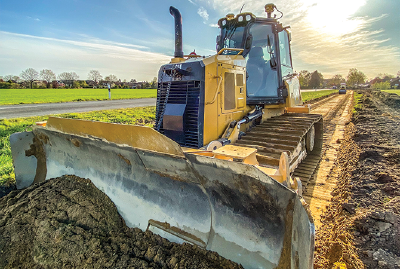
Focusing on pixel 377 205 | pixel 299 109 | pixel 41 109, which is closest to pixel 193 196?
pixel 377 205

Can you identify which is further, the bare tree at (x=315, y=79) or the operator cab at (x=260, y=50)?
the bare tree at (x=315, y=79)

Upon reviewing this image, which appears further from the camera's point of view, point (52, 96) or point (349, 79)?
point (349, 79)

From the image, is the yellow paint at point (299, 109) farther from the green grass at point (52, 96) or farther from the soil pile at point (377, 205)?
the green grass at point (52, 96)

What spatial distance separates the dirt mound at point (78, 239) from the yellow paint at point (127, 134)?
86 cm

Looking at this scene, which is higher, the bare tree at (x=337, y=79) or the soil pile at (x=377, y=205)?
the bare tree at (x=337, y=79)

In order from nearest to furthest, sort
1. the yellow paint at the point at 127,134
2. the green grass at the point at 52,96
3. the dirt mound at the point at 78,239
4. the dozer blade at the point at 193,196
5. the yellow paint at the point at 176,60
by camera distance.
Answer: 1. the dozer blade at the point at 193,196
2. the dirt mound at the point at 78,239
3. the yellow paint at the point at 127,134
4. the yellow paint at the point at 176,60
5. the green grass at the point at 52,96

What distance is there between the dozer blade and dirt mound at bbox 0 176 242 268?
0.46 feet

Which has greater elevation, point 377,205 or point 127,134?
point 127,134

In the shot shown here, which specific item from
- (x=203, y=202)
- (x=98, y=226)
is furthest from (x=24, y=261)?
(x=203, y=202)

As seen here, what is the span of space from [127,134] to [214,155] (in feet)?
3.50

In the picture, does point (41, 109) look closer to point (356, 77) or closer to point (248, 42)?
point (248, 42)

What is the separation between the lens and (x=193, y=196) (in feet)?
8.44

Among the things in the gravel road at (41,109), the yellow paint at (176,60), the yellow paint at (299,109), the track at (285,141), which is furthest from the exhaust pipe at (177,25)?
the gravel road at (41,109)

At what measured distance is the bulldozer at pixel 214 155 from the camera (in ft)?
6.81
